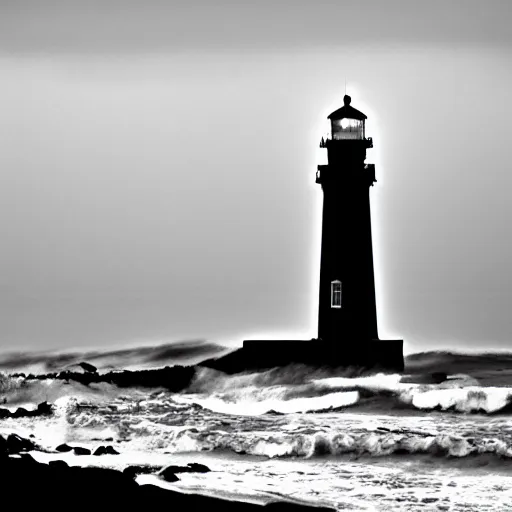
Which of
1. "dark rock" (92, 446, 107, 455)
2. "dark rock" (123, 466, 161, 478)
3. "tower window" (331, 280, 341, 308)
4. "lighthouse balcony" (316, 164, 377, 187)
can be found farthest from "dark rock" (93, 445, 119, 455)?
"lighthouse balcony" (316, 164, 377, 187)

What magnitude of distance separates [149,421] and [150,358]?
675 centimetres

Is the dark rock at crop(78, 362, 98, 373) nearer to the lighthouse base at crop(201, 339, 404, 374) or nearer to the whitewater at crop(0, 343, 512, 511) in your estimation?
the whitewater at crop(0, 343, 512, 511)

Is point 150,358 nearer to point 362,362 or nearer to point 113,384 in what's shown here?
point 113,384

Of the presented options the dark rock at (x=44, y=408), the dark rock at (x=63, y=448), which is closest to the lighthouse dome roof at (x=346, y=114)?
the dark rock at (x=44, y=408)

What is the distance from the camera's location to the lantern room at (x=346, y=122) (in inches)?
1286

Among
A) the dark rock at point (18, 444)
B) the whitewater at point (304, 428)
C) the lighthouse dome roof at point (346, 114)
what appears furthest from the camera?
the lighthouse dome roof at point (346, 114)

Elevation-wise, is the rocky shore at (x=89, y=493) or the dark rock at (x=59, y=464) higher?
the dark rock at (x=59, y=464)

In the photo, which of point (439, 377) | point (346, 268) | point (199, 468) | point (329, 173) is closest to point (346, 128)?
point (329, 173)

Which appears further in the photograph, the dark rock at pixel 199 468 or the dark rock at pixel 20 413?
the dark rock at pixel 20 413

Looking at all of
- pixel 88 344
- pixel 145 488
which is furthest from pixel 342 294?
pixel 145 488

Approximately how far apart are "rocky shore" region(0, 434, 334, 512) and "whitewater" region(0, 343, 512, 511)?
65 cm

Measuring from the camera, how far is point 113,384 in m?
35.2

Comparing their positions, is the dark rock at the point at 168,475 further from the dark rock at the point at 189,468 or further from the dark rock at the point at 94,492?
the dark rock at the point at 94,492

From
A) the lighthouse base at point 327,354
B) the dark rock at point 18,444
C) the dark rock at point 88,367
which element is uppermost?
the lighthouse base at point 327,354
